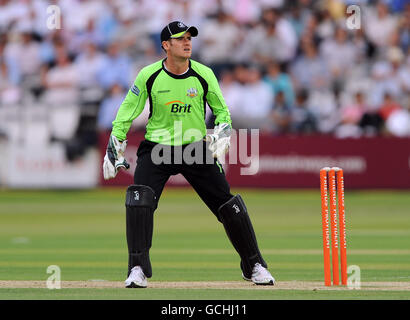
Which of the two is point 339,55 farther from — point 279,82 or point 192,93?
point 192,93

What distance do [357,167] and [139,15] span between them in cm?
652

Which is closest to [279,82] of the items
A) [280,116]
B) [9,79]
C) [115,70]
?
[280,116]

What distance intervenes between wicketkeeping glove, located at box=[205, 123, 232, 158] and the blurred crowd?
12913 mm

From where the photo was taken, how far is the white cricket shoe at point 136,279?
345 inches

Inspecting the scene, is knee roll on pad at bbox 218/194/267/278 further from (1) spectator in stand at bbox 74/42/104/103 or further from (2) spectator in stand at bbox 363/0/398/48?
(2) spectator in stand at bbox 363/0/398/48

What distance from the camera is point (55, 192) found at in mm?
22562

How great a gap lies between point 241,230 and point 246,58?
14520 mm

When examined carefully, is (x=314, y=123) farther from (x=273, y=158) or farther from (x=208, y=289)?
(x=208, y=289)

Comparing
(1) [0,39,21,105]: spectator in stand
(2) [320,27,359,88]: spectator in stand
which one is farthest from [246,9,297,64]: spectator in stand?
(1) [0,39,21,105]: spectator in stand

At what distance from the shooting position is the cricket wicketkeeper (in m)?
8.90

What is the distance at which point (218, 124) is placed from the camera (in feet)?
29.7

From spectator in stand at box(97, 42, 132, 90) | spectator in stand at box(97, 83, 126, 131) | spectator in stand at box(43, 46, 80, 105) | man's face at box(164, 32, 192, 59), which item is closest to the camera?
man's face at box(164, 32, 192, 59)

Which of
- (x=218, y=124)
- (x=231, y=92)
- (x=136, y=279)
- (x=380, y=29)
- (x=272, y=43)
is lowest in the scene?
(x=136, y=279)

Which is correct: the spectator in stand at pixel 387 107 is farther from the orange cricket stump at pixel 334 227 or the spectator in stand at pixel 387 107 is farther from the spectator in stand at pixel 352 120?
the orange cricket stump at pixel 334 227
